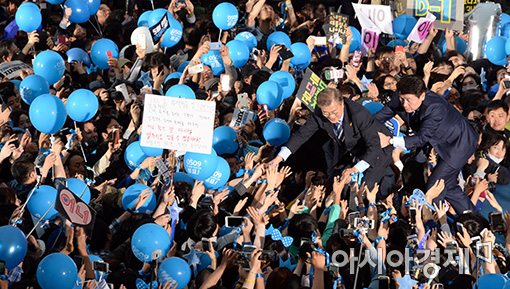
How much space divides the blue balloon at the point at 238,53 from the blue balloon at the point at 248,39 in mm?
353

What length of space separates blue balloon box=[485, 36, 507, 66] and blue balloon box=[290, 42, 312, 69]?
2.14 metres

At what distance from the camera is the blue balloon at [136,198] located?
27.7ft

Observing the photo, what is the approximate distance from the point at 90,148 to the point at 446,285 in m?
4.19

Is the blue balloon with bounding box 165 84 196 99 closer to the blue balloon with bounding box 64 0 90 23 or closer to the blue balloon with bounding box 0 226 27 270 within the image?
the blue balloon with bounding box 64 0 90 23

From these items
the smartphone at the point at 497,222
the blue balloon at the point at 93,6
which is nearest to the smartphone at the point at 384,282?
the smartphone at the point at 497,222

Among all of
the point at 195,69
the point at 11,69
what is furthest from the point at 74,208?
the point at 11,69

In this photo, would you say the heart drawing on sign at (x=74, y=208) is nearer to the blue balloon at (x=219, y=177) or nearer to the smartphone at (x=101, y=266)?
the smartphone at (x=101, y=266)

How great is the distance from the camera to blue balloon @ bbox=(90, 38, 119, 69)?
38.7ft

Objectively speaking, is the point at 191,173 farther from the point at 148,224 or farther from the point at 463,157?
the point at 463,157

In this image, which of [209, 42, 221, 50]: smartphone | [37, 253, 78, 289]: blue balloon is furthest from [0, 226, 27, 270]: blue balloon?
[209, 42, 221, 50]: smartphone

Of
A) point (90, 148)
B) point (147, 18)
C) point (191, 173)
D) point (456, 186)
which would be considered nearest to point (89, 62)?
→ point (147, 18)

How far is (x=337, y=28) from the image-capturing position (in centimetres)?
1213

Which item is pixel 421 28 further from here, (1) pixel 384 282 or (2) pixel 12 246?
(2) pixel 12 246

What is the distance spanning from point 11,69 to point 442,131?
4.67 metres
